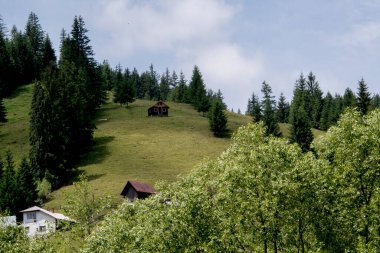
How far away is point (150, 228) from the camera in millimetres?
34406

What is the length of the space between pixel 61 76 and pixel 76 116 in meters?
16.9

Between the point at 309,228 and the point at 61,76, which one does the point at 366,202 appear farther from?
the point at 61,76

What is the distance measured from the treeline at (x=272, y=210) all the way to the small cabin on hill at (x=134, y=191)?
4537 centimetres

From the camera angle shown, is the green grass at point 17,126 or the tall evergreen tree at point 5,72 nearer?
the green grass at point 17,126

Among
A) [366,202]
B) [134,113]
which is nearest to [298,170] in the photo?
[366,202]

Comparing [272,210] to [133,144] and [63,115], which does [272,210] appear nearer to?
[63,115]

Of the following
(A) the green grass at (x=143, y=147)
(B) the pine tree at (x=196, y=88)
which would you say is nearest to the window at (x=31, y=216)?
(A) the green grass at (x=143, y=147)

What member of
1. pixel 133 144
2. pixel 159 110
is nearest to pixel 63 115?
pixel 133 144

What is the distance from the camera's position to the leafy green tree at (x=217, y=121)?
132 meters

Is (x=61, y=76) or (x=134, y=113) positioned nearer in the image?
(x=61, y=76)

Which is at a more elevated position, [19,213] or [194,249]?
[194,249]

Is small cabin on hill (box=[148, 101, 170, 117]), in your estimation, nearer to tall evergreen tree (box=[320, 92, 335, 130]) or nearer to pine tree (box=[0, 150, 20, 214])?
tall evergreen tree (box=[320, 92, 335, 130])

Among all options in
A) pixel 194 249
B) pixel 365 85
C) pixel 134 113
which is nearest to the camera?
pixel 194 249

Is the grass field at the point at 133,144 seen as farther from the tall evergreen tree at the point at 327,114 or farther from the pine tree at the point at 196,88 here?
the tall evergreen tree at the point at 327,114
